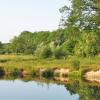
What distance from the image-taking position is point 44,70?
54.5 meters

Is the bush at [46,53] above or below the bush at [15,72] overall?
above

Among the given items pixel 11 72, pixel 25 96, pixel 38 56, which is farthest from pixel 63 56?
pixel 25 96

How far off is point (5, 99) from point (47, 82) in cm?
1375

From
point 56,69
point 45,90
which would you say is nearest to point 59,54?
point 56,69

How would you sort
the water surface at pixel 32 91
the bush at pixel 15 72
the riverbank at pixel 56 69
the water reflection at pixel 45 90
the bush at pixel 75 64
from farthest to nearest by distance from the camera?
the bush at pixel 15 72, the bush at pixel 75 64, the riverbank at pixel 56 69, the water reflection at pixel 45 90, the water surface at pixel 32 91

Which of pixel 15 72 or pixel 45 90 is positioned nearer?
pixel 45 90

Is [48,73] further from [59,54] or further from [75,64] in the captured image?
[59,54]

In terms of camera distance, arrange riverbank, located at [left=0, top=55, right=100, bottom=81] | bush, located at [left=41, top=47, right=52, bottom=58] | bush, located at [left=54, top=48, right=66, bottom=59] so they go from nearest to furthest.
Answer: riverbank, located at [left=0, top=55, right=100, bottom=81] < bush, located at [left=54, top=48, right=66, bottom=59] < bush, located at [left=41, top=47, right=52, bottom=58]

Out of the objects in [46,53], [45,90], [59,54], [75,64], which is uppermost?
[46,53]

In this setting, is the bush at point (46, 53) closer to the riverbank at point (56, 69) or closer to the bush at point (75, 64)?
the riverbank at point (56, 69)

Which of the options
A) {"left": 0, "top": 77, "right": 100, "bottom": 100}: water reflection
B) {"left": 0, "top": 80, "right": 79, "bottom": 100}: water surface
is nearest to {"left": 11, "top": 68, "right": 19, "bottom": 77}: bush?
{"left": 0, "top": 77, "right": 100, "bottom": 100}: water reflection

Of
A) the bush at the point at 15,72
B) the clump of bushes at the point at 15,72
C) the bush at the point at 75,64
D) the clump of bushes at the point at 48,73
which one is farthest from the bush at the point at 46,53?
the bush at the point at 75,64

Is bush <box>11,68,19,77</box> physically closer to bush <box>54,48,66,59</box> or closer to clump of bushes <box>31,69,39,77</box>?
clump of bushes <box>31,69,39,77</box>

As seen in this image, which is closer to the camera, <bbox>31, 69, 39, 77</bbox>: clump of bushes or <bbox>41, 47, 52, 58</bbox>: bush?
Result: <bbox>31, 69, 39, 77</bbox>: clump of bushes
